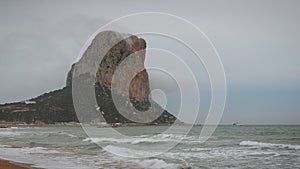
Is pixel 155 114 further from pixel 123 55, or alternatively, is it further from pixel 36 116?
pixel 36 116

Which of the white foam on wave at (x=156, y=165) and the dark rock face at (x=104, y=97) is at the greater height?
the dark rock face at (x=104, y=97)

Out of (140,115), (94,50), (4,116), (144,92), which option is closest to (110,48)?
(94,50)

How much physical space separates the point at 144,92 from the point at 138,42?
20.4 meters

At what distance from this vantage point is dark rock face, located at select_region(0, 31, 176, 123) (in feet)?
380

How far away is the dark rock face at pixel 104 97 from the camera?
11581cm

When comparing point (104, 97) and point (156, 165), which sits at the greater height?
point (104, 97)

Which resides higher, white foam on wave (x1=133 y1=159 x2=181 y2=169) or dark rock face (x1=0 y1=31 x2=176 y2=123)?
dark rock face (x1=0 y1=31 x2=176 y2=123)

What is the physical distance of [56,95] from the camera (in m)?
130

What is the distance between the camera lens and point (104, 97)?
4424 inches

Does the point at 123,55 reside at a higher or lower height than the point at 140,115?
higher

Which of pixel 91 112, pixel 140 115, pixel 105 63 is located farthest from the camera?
pixel 105 63

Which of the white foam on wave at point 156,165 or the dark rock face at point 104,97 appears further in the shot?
the dark rock face at point 104,97

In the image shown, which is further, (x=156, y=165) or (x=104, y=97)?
(x=104, y=97)

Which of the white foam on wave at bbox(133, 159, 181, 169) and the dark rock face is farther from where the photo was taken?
the dark rock face
